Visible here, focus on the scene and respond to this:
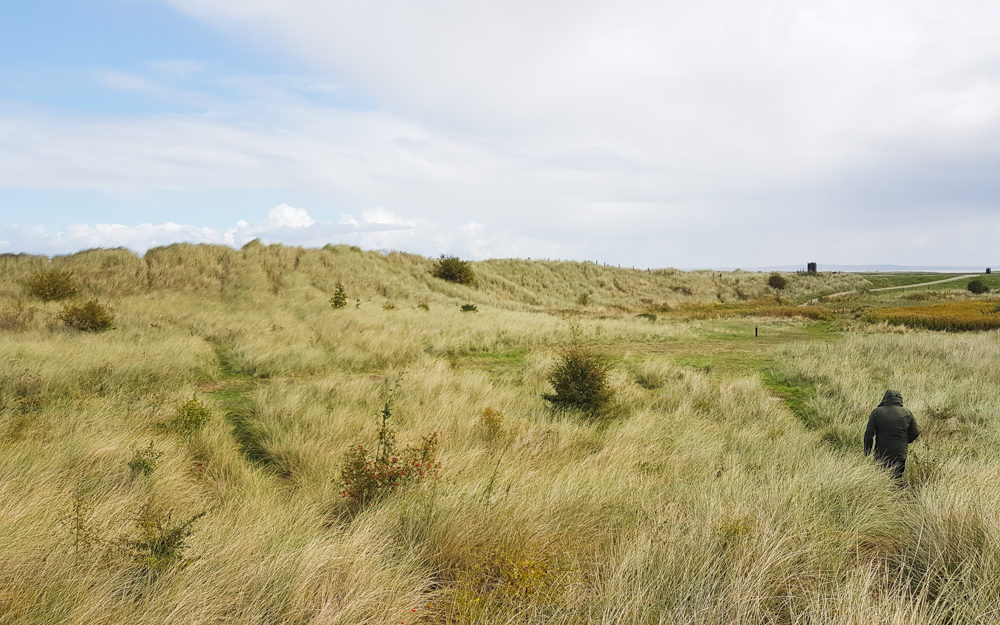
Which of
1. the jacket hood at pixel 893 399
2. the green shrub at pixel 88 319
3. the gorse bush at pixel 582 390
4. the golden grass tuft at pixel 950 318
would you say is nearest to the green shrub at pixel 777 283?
the golden grass tuft at pixel 950 318

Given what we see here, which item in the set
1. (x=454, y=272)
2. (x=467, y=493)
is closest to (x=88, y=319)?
(x=467, y=493)

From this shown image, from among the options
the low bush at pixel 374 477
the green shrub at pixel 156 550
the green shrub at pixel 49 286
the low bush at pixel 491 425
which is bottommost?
the low bush at pixel 491 425

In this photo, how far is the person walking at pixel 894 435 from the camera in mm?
5855

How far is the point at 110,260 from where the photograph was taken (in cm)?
2800

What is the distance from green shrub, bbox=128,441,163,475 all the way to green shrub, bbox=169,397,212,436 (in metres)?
1.27

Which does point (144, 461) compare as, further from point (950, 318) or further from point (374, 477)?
point (950, 318)

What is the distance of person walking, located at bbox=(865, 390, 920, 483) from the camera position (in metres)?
5.86

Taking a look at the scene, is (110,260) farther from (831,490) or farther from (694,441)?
(831,490)

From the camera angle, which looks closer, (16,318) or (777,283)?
(16,318)

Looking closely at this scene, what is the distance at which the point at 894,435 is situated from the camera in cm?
589

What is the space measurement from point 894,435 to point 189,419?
30.2 ft

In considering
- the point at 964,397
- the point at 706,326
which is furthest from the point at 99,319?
the point at 706,326

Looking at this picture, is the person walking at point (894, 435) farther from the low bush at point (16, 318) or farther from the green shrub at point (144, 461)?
the low bush at point (16, 318)

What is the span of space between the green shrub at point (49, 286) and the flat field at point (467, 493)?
8.77 meters
